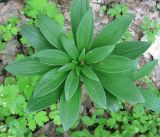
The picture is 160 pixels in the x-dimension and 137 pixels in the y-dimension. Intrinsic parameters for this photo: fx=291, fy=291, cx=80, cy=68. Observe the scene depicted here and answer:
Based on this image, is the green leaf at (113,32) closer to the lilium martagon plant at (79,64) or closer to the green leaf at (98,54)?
the lilium martagon plant at (79,64)

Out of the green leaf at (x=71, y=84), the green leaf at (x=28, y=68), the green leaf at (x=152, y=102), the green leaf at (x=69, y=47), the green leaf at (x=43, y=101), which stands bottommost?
the green leaf at (x=152, y=102)

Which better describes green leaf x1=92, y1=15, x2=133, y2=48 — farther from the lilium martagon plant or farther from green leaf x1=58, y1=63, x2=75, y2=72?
green leaf x1=58, y1=63, x2=75, y2=72

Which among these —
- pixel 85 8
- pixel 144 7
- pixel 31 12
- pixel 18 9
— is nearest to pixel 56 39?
pixel 85 8

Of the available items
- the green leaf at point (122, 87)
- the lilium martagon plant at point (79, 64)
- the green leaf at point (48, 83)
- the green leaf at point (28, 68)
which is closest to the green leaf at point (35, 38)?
the lilium martagon plant at point (79, 64)

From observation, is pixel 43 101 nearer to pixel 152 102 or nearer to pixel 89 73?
A: pixel 89 73

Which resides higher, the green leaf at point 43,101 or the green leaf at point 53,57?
the green leaf at point 53,57

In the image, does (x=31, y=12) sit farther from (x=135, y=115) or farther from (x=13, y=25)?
(x=135, y=115)

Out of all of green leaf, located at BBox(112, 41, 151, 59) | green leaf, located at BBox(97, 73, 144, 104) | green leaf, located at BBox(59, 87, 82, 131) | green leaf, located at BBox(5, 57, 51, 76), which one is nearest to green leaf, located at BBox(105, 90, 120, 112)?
green leaf, located at BBox(97, 73, 144, 104)
